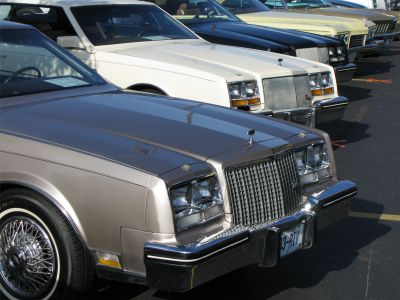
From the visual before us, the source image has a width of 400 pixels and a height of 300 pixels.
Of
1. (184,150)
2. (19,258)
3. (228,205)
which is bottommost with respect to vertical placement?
(19,258)

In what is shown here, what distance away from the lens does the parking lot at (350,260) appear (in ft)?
14.8

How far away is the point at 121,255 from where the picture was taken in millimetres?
3699

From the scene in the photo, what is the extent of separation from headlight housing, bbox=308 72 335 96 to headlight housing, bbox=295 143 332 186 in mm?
3302

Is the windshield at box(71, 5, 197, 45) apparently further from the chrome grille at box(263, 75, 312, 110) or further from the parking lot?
the parking lot

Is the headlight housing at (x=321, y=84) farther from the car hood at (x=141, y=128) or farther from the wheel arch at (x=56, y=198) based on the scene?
the wheel arch at (x=56, y=198)

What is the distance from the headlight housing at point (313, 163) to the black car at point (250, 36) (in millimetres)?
4748

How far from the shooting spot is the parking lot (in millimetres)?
4524

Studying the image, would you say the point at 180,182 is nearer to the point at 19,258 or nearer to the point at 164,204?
the point at 164,204

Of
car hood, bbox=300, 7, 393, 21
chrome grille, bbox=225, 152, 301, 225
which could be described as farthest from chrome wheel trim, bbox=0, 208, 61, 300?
car hood, bbox=300, 7, 393, 21

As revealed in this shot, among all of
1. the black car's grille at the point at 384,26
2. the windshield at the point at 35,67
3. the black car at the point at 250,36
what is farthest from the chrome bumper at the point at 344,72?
the windshield at the point at 35,67

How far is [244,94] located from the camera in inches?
282

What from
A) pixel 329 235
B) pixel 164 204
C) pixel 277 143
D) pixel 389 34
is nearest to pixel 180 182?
pixel 164 204

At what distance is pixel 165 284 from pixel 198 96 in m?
3.65

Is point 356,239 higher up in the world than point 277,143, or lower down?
lower down
